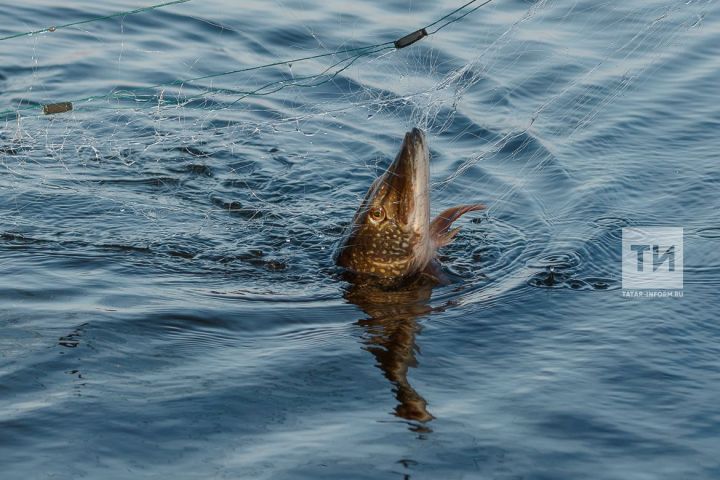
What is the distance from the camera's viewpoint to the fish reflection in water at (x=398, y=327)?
19.9ft

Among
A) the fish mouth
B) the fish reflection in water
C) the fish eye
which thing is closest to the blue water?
the fish reflection in water

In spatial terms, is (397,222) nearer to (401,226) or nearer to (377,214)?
(401,226)

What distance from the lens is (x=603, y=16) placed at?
13.7m

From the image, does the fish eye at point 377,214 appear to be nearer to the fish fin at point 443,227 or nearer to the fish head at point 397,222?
the fish head at point 397,222

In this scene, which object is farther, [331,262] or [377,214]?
[331,262]

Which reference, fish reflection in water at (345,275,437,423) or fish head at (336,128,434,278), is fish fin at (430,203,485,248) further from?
fish reflection in water at (345,275,437,423)

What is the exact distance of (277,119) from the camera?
11.1 metres

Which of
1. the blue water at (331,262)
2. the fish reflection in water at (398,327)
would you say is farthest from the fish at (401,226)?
the blue water at (331,262)

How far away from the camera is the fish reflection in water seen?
239 inches

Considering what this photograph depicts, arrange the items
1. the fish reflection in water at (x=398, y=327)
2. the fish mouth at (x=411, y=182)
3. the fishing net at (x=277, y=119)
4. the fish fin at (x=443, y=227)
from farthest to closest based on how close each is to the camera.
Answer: the fishing net at (x=277, y=119)
the fish fin at (x=443, y=227)
the fish mouth at (x=411, y=182)
the fish reflection in water at (x=398, y=327)

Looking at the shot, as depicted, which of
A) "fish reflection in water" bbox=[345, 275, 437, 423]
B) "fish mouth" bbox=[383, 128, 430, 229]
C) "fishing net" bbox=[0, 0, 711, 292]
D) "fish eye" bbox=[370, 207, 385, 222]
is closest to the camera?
"fish reflection in water" bbox=[345, 275, 437, 423]

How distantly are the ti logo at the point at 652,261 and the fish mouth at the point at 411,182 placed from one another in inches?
57.6

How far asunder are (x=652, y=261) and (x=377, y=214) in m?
2.03

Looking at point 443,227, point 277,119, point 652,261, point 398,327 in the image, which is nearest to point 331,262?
point 443,227
